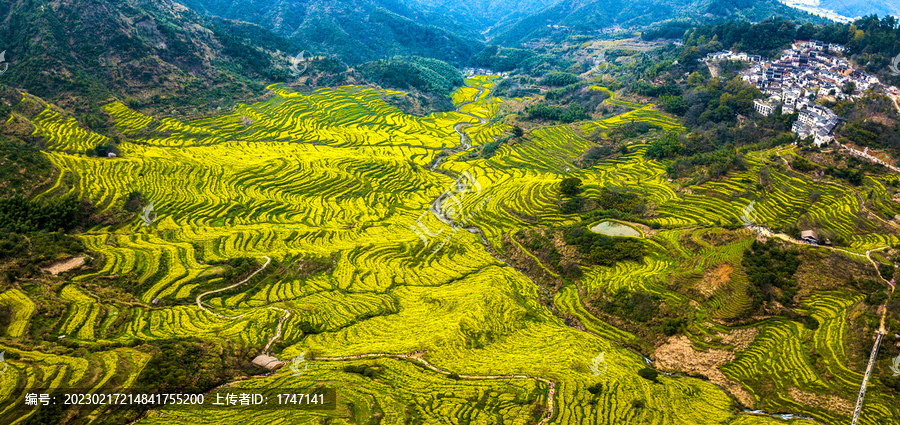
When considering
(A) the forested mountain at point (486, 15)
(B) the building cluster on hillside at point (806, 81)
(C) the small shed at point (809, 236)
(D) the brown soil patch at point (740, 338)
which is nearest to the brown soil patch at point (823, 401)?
(D) the brown soil patch at point (740, 338)

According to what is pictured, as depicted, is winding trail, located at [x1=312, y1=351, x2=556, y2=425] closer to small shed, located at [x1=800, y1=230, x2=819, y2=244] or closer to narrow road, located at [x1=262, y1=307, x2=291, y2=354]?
narrow road, located at [x1=262, y1=307, x2=291, y2=354]

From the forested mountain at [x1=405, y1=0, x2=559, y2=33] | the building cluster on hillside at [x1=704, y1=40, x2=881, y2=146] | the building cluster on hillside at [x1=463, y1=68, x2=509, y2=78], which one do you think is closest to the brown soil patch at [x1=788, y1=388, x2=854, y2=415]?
the building cluster on hillside at [x1=704, y1=40, x2=881, y2=146]

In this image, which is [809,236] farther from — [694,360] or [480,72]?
[480,72]

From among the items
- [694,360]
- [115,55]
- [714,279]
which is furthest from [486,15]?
[694,360]

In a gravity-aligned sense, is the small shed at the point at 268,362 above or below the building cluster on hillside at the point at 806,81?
below

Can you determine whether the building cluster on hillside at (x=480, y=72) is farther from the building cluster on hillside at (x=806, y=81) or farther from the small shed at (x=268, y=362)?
the small shed at (x=268, y=362)

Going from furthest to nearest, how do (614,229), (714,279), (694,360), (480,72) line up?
(480,72) → (614,229) → (714,279) → (694,360)
